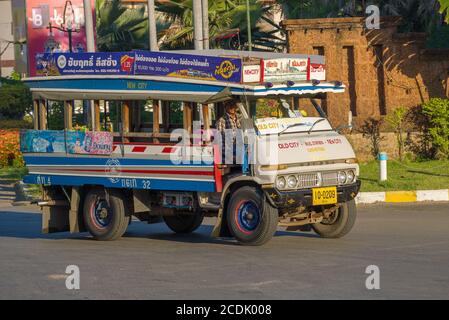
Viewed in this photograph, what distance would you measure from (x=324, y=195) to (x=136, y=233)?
13.8ft

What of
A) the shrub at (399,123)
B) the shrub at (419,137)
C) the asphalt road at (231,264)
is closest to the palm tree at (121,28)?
the shrub at (399,123)

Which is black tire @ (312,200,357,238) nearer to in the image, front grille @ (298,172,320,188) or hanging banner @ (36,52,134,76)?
front grille @ (298,172,320,188)

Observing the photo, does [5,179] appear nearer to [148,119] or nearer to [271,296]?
[148,119]

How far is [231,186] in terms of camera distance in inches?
592

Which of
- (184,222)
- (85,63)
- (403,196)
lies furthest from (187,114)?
(403,196)

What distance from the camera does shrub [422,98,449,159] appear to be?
26.1 meters

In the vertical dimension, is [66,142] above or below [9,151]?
above

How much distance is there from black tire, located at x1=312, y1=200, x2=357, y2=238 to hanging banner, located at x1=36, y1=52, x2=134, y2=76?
3.47 meters

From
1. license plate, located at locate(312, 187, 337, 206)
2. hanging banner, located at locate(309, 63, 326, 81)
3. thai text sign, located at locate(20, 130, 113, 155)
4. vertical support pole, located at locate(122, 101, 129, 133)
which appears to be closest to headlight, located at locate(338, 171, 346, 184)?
license plate, located at locate(312, 187, 337, 206)

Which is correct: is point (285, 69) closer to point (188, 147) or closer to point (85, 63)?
point (188, 147)

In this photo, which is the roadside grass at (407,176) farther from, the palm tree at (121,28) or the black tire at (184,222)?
the palm tree at (121,28)

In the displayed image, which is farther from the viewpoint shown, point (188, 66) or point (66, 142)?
point (66, 142)

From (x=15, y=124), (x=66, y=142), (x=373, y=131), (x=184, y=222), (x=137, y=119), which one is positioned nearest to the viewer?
(x=137, y=119)

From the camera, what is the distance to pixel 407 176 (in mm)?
23656
